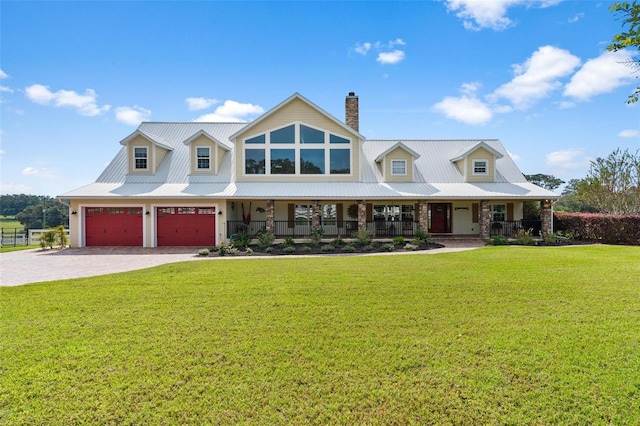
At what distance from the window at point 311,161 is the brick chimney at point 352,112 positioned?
381 centimetres

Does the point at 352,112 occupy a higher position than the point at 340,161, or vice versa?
the point at 352,112

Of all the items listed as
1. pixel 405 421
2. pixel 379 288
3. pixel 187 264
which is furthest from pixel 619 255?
pixel 187 264

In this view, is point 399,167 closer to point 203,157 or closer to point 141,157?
point 203,157

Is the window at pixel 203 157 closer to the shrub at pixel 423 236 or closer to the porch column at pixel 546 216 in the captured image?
the shrub at pixel 423 236

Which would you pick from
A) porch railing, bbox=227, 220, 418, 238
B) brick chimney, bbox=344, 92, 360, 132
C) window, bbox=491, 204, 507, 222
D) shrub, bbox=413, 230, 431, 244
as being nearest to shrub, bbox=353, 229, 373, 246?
porch railing, bbox=227, 220, 418, 238

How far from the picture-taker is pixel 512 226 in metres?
20.2

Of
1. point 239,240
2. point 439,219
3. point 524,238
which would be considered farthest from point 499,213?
point 239,240

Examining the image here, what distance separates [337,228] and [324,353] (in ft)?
54.0

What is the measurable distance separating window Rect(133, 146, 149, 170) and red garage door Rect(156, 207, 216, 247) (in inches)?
154

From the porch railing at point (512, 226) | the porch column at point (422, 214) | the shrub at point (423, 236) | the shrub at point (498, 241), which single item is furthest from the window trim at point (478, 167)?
the shrub at point (423, 236)

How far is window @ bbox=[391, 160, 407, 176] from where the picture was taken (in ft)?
67.9

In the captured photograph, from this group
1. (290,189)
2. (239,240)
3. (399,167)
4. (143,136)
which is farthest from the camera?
(399,167)

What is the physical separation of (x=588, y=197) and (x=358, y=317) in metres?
28.5

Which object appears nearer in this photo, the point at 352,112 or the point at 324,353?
the point at 324,353
